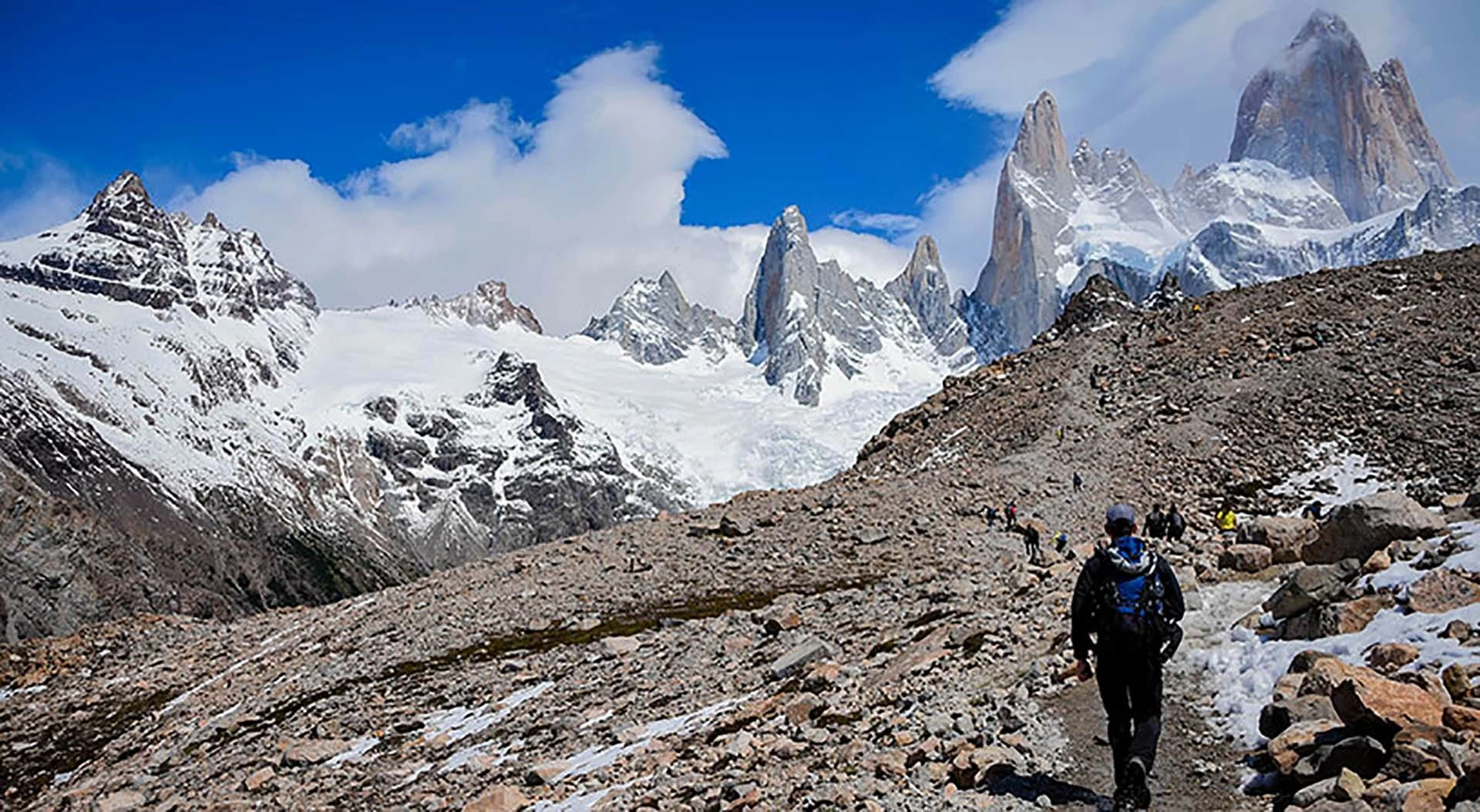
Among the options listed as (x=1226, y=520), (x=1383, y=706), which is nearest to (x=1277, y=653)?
(x=1383, y=706)

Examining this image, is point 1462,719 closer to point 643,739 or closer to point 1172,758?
point 1172,758

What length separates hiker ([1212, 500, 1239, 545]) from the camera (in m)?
35.1

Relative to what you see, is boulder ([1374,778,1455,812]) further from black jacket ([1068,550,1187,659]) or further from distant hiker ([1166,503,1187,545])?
distant hiker ([1166,503,1187,545])

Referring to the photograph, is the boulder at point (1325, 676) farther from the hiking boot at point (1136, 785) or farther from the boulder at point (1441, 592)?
the hiking boot at point (1136, 785)

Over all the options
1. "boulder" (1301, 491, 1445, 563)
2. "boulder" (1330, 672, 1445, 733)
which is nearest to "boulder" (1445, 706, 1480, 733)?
"boulder" (1330, 672, 1445, 733)

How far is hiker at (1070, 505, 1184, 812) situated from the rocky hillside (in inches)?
31.1

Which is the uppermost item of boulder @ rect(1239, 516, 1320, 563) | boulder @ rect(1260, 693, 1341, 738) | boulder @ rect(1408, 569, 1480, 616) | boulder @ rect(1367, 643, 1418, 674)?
boulder @ rect(1239, 516, 1320, 563)

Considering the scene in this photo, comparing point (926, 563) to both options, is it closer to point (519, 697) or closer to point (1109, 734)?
point (519, 697)

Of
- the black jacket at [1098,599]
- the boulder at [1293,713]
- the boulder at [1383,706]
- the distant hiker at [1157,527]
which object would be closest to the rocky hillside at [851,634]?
the boulder at [1383,706]

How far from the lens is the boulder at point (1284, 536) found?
22625 millimetres

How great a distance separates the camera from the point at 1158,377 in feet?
196

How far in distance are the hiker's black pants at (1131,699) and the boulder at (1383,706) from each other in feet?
6.62

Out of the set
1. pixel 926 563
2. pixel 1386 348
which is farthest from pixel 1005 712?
pixel 1386 348

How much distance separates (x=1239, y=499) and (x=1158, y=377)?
1764cm
